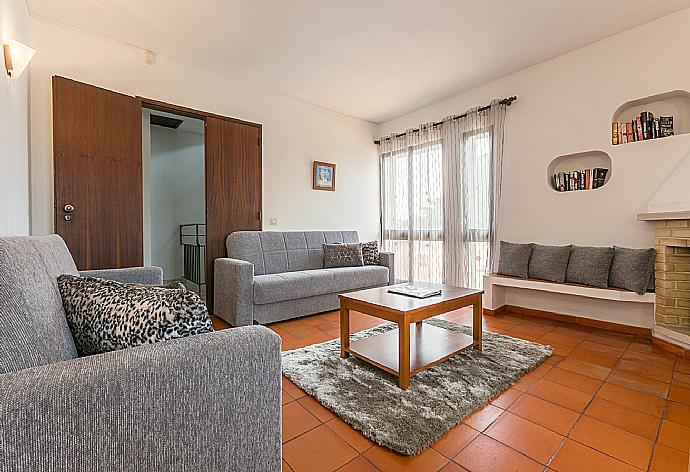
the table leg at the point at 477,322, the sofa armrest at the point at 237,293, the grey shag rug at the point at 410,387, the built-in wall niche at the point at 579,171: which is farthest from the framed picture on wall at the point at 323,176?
the table leg at the point at 477,322

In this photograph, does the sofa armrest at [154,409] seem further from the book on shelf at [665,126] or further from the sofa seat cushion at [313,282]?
the book on shelf at [665,126]

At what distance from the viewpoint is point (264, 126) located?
4.16 m

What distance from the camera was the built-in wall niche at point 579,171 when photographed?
319 centimetres

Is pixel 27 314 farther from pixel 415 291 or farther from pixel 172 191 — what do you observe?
pixel 172 191

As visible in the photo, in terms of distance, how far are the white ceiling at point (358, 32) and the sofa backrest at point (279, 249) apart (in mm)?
1870

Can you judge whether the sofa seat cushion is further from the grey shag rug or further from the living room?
the grey shag rug

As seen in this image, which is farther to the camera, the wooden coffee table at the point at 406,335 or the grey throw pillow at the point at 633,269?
the grey throw pillow at the point at 633,269

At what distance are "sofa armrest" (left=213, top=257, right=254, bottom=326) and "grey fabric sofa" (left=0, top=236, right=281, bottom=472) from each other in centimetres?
209

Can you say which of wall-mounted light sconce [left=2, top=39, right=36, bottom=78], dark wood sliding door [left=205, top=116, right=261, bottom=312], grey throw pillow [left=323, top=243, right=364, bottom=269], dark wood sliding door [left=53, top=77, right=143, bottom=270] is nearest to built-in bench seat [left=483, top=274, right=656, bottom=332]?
grey throw pillow [left=323, top=243, right=364, bottom=269]

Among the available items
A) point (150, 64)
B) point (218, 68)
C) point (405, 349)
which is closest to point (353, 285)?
point (405, 349)

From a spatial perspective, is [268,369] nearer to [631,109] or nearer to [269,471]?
[269,471]

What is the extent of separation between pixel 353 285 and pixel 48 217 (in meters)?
2.91

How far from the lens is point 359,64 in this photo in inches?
138

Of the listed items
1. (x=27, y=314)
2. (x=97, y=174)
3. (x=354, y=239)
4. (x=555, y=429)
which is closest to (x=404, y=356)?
(x=555, y=429)
